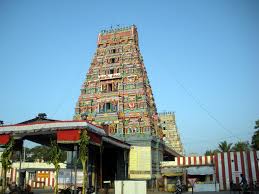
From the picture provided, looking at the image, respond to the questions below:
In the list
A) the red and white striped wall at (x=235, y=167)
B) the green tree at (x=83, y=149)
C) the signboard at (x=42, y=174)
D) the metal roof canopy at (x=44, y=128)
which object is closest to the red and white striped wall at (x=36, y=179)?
the signboard at (x=42, y=174)

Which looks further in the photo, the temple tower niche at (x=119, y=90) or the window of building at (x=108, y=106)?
the window of building at (x=108, y=106)

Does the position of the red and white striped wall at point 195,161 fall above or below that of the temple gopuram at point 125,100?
below

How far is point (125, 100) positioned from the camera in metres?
41.3

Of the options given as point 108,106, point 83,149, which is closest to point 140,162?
point 108,106

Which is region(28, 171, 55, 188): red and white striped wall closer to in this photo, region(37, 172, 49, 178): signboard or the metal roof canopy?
region(37, 172, 49, 178): signboard

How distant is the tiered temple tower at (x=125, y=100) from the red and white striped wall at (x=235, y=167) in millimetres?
8270

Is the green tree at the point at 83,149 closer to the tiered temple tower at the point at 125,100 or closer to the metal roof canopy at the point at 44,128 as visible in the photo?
the metal roof canopy at the point at 44,128

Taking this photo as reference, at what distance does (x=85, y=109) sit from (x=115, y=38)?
12.5m

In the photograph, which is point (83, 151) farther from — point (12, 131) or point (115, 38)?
point (115, 38)

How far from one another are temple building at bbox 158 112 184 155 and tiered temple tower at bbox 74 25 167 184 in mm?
25955

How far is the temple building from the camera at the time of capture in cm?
6894

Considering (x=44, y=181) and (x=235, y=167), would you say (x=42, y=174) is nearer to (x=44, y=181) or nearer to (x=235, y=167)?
(x=44, y=181)

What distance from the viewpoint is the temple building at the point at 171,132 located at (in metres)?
68.9

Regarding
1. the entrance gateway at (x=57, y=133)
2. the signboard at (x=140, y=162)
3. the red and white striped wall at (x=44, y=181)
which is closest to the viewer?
the entrance gateway at (x=57, y=133)
